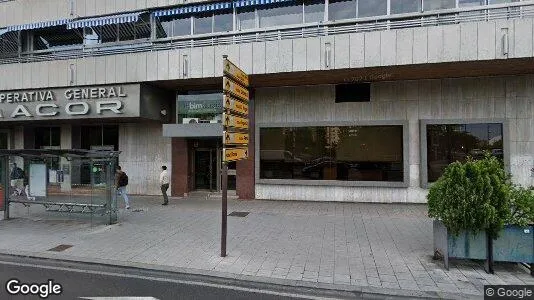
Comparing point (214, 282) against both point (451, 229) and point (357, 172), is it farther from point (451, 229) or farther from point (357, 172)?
point (357, 172)

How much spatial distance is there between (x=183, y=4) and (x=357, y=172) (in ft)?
31.2

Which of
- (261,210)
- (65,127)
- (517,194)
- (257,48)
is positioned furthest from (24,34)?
(517,194)

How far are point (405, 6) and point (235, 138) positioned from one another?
29.5 feet

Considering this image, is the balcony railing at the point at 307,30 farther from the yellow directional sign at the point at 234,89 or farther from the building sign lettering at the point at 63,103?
the yellow directional sign at the point at 234,89

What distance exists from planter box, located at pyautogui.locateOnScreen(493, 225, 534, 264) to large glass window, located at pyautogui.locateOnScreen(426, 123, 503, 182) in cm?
696

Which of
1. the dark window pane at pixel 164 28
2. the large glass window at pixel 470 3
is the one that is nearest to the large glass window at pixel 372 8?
the large glass window at pixel 470 3

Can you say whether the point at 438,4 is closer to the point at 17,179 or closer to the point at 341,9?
the point at 341,9

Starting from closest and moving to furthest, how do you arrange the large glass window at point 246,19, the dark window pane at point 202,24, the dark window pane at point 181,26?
the large glass window at point 246,19
the dark window pane at point 202,24
the dark window pane at point 181,26

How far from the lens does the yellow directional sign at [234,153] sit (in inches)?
259

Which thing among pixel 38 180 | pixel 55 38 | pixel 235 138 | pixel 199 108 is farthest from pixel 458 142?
pixel 55 38

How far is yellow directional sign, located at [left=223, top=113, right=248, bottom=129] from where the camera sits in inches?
259

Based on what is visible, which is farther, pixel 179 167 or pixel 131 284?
pixel 179 167

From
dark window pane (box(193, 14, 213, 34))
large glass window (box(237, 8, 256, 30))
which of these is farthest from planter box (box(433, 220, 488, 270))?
dark window pane (box(193, 14, 213, 34))

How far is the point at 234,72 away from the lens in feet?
22.8
